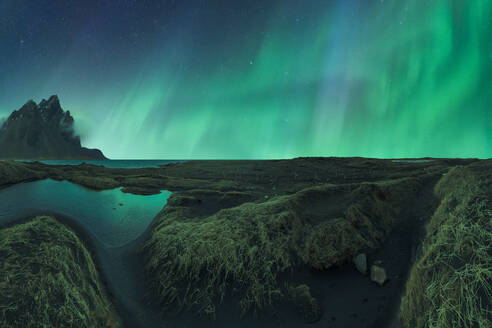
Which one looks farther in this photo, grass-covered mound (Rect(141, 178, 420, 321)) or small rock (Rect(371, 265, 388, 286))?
grass-covered mound (Rect(141, 178, 420, 321))

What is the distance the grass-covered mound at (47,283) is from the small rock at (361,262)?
849 cm

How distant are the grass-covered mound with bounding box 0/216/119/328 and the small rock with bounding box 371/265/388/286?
869 centimetres

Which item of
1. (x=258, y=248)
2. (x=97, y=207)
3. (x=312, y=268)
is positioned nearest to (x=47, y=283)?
(x=258, y=248)

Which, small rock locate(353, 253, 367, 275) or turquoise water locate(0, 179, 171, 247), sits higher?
small rock locate(353, 253, 367, 275)

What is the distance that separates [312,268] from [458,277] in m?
4.23

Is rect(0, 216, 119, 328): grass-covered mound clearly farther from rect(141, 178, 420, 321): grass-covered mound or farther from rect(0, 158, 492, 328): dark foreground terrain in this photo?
rect(141, 178, 420, 321): grass-covered mound

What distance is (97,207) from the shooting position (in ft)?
54.6

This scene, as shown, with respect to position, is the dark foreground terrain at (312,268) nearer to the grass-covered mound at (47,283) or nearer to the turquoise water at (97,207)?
the grass-covered mound at (47,283)

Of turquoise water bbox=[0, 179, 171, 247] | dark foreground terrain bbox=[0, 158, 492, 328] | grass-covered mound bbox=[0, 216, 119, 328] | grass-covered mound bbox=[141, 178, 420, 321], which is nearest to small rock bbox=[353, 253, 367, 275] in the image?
dark foreground terrain bbox=[0, 158, 492, 328]

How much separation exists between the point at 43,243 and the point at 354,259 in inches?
469

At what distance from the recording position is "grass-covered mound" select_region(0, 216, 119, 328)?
204 inches

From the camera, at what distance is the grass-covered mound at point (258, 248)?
721 centimetres

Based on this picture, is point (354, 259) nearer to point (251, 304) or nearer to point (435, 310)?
point (435, 310)

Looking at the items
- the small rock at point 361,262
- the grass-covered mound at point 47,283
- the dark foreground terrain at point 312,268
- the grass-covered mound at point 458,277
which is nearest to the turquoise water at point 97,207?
the dark foreground terrain at point 312,268
